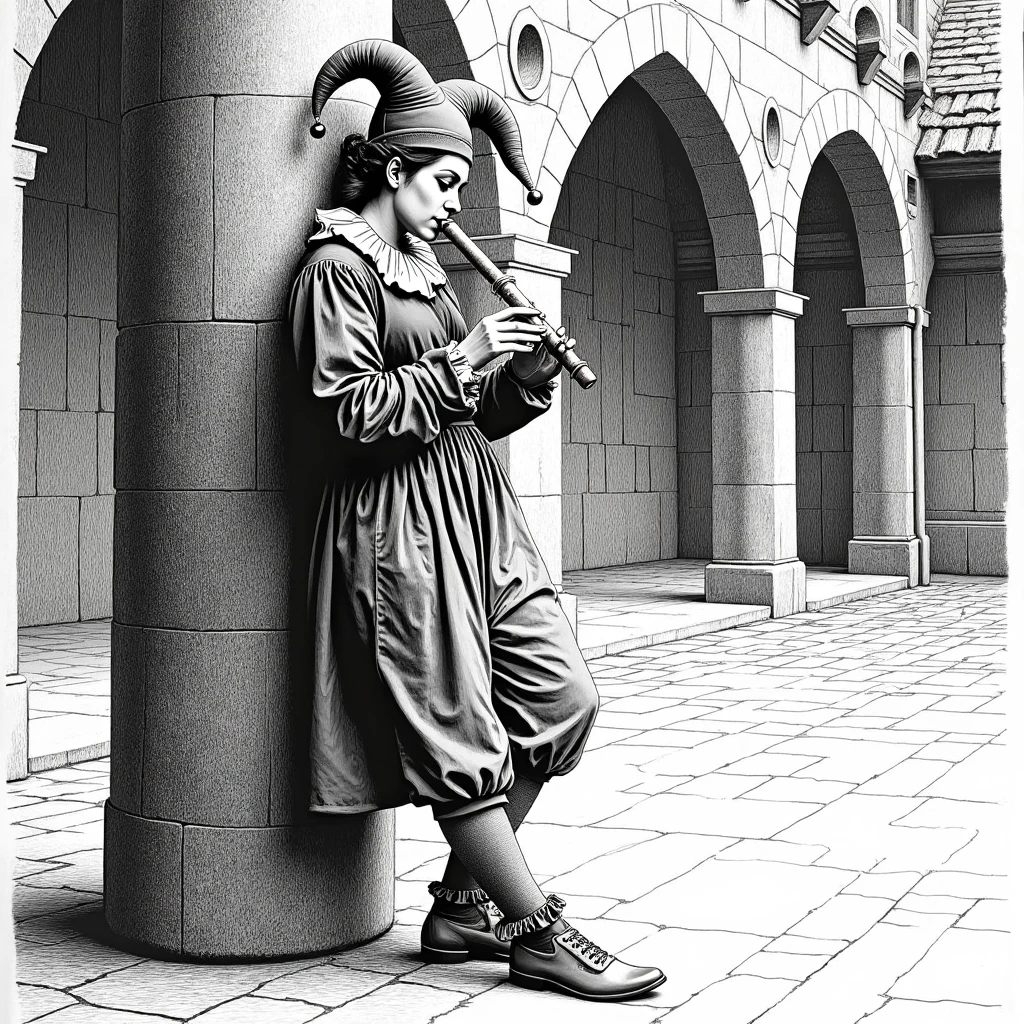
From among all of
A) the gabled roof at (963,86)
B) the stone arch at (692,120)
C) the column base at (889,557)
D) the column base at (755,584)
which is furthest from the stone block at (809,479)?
the stone arch at (692,120)

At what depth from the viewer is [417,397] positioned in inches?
122

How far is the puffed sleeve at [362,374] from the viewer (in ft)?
10.0

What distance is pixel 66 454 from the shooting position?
9969 millimetres

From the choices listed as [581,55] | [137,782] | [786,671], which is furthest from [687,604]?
[137,782]

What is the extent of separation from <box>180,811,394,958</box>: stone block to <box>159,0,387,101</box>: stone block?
68.4 inches

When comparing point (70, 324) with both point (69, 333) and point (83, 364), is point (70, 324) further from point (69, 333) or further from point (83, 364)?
point (83, 364)

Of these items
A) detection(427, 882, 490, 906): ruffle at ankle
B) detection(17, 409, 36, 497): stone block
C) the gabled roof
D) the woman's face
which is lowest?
detection(427, 882, 490, 906): ruffle at ankle

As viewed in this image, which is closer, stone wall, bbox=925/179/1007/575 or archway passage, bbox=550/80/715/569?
archway passage, bbox=550/80/715/569

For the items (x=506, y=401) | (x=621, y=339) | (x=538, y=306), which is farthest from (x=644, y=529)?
(x=506, y=401)

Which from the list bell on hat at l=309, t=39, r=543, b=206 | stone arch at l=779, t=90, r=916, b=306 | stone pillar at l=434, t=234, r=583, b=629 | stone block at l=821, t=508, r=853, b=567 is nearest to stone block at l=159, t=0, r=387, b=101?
bell on hat at l=309, t=39, r=543, b=206

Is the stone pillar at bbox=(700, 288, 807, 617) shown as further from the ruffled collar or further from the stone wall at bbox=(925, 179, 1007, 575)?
the ruffled collar

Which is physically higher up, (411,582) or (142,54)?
(142,54)

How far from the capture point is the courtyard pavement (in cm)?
305

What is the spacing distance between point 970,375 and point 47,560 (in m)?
10.3
